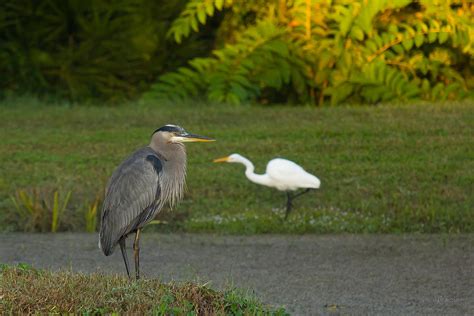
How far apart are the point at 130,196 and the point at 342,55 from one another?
8.11m

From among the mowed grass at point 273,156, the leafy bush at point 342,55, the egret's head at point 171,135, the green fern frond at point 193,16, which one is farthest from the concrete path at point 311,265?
the green fern frond at point 193,16

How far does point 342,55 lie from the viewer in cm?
1450

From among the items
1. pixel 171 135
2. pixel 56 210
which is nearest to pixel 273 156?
pixel 56 210

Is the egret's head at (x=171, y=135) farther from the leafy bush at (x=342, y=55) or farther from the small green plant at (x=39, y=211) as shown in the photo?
the leafy bush at (x=342, y=55)

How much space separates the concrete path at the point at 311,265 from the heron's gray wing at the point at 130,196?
412mm

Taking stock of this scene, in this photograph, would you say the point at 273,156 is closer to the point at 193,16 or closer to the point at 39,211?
the point at 39,211

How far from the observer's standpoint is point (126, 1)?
16203 mm

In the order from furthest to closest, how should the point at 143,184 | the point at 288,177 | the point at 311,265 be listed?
the point at 288,177
the point at 311,265
the point at 143,184

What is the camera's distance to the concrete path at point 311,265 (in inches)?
A: 280

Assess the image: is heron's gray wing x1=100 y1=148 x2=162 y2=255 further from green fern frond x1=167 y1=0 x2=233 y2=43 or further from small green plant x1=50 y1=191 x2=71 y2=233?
green fern frond x1=167 y1=0 x2=233 y2=43

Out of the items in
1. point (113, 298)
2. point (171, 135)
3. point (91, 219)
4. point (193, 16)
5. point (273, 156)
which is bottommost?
point (91, 219)

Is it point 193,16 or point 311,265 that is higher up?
point 193,16

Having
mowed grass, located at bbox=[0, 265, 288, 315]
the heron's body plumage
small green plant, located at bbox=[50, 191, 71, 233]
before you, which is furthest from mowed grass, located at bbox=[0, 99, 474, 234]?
mowed grass, located at bbox=[0, 265, 288, 315]

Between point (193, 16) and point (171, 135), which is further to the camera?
point (193, 16)
